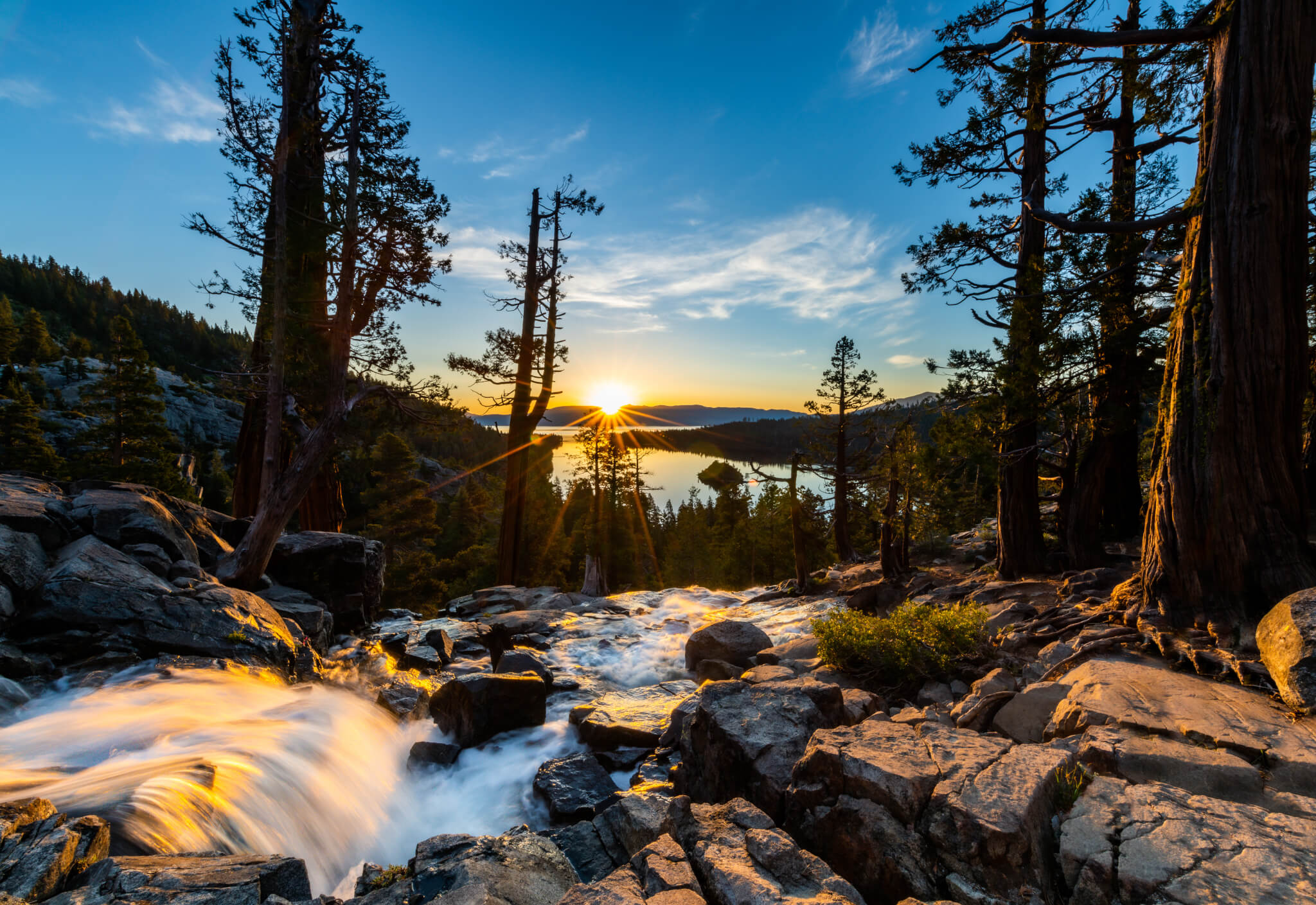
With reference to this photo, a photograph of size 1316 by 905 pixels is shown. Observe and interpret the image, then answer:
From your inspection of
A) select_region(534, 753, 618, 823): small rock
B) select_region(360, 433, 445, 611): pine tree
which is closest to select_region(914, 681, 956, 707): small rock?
select_region(534, 753, 618, 823): small rock

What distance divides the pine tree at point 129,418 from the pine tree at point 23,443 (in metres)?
1.39

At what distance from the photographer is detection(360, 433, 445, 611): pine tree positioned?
31250 mm

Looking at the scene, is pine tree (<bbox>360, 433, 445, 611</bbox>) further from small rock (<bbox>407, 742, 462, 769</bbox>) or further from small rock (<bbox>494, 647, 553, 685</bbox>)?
small rock (<bbox>407, 742, 462, 769</bbox>)

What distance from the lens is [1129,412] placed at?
10.6 meters

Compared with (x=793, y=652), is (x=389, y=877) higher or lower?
higher

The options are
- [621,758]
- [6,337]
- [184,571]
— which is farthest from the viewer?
[6,337]

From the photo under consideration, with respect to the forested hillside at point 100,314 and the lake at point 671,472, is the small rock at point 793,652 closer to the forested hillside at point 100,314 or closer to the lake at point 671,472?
the lake at point 671,472

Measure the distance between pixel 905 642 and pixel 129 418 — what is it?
3874 cm

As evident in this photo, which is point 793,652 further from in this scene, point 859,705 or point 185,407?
point 185,407

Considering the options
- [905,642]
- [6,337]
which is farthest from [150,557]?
[6,337]

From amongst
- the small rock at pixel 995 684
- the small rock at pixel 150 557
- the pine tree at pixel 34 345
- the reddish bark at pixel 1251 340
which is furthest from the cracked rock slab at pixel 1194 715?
the pine tree at pixel 34 345

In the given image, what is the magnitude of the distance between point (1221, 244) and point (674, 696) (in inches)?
400

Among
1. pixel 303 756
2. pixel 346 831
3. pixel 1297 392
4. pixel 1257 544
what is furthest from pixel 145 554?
pixel 1297 392

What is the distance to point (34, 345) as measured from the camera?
196 ft
